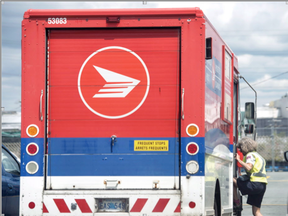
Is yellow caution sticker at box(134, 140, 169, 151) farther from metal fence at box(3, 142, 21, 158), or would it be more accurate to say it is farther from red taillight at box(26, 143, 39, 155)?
metal fence at box(3, 142, 21, 158)

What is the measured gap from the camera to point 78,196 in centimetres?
642

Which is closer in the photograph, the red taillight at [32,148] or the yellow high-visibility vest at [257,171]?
the red taillight at [32,148]

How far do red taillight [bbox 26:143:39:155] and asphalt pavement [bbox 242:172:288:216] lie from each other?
4978 millimetres

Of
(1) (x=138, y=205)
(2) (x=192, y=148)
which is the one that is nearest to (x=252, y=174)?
(2) (x=192, y=148)

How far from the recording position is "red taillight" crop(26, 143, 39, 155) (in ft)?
21.4

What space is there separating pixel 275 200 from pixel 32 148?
10.1 m

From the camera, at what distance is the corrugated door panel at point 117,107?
653 cm

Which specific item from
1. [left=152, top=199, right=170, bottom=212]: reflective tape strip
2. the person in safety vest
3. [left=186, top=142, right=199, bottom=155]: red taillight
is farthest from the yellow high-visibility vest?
[left=152, top=199, right=170, bottom=212]: reflective tape strip

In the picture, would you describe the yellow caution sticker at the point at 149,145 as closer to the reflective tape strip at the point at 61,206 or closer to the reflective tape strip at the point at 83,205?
the reflective tape strip at the point at 83,205

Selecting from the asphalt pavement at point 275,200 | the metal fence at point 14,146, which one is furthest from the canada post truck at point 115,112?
the metal fence at point 14,146

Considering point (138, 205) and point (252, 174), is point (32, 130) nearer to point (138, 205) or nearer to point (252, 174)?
point (138, 205)

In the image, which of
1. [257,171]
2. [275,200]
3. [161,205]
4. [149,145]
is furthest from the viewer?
[275,200]

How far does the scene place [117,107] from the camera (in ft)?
21.6

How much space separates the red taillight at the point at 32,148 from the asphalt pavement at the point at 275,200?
16.3 ft
